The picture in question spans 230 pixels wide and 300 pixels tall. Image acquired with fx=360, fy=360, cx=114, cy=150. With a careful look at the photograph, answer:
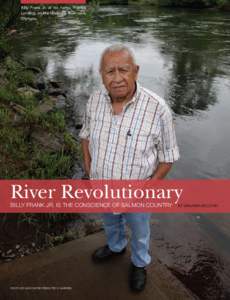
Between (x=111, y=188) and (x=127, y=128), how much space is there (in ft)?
1.89

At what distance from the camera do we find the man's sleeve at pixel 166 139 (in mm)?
2408

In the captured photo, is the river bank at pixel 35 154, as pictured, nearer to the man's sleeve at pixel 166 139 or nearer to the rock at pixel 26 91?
the rock at pixel 26 91

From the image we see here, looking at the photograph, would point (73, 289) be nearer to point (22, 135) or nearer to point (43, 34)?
point (22, 135)

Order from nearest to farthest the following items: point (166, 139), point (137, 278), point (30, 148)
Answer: point (166, 139), point (137, 278), point (30, 148)

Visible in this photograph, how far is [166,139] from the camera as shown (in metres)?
2.48

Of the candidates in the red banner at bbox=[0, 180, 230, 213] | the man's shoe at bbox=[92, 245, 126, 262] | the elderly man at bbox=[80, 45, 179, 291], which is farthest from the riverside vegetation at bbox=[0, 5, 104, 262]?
the elderly man at bbox=[80, 45, 179, 291]

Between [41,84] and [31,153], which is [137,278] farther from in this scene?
[41,84]

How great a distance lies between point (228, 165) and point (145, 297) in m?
3.54

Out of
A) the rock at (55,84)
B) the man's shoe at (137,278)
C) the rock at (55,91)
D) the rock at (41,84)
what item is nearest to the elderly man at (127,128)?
the man's shoe at (137,278)

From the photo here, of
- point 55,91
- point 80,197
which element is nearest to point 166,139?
point 80,197

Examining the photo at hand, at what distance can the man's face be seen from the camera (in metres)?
2.33

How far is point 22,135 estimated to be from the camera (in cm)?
568

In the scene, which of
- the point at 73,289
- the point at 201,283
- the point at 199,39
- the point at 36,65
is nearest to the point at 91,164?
the point at 73,289

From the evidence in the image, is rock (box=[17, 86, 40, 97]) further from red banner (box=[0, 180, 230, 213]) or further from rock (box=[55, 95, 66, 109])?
red banner (box=[0, 180, 230, 213])
